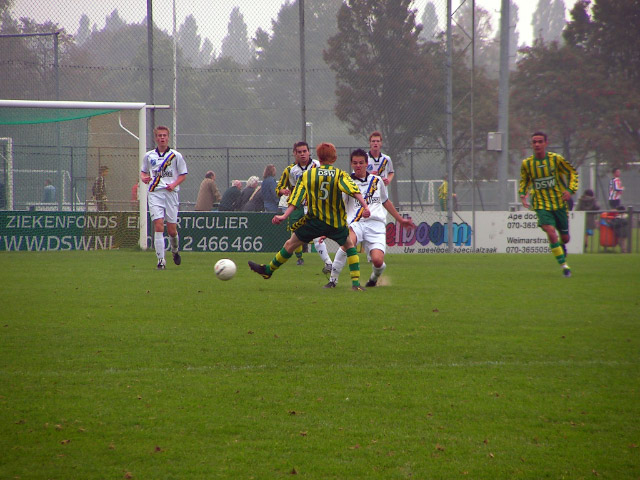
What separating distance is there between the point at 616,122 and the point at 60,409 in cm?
3254

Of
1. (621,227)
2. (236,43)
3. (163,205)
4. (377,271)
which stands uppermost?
(236,43)

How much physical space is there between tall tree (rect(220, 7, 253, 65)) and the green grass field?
9.83m

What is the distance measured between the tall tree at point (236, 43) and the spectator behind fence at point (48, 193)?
192 inches

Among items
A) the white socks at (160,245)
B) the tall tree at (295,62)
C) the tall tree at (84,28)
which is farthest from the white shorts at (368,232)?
the tall tree at (84,28)

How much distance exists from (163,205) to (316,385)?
8737 mm

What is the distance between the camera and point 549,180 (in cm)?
1219

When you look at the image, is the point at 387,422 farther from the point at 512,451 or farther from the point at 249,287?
the point at 249,287

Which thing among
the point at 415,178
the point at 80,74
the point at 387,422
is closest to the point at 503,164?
the point at 415,178

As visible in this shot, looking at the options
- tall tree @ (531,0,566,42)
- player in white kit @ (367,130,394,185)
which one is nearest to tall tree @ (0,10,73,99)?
player in white kit @ (367,130,394,185)

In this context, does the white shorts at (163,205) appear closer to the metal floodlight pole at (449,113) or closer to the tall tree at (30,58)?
the tall tree at (30,58)

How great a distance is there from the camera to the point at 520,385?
504 cm

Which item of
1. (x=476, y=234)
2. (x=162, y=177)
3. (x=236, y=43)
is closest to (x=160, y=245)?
(x=162, y=177)

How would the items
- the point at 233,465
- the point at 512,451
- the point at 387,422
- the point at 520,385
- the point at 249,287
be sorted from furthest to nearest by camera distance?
1. the point at 249,287
2. the point at 520,385
3. the point at 387,422
4. the point at 512,451
5. the point at 233,465

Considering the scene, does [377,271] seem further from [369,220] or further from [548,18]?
[548,18]
